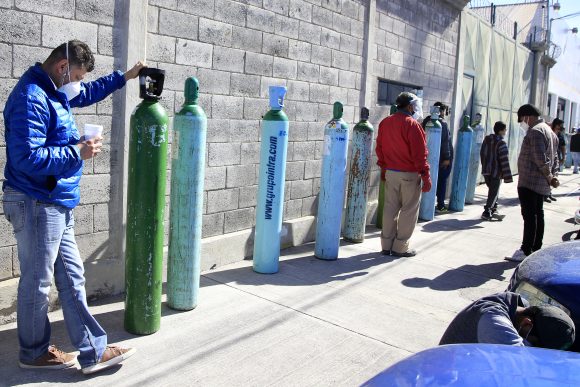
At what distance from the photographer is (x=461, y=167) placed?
10148 mm

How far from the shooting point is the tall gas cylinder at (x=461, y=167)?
1012 cm

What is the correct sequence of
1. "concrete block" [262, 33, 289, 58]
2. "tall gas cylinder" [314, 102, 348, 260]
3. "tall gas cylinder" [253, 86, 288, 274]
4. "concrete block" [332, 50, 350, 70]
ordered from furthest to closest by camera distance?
"concrete block" [332, 50, 350, 70] → "tall gas cylinder" [314, 102, 348, 260] → "concrete block" [262, 33, 289, 58] → "tall gas cylinder" [253, 86, 288, 274]

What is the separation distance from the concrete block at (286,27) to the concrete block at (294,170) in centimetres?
154

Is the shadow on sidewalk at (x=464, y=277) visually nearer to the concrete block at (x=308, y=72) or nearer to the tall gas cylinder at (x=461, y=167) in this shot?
the concrete block at (x=308, y=72)

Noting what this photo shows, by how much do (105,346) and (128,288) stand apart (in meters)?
0.57

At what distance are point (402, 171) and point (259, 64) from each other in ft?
7.03

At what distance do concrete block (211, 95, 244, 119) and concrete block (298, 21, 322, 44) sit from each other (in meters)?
1.43

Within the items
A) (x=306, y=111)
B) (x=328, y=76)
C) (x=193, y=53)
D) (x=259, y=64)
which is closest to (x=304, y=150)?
(x=306, y=111)

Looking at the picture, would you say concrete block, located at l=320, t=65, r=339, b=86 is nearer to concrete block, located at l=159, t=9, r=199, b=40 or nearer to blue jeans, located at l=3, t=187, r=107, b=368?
concrete block, located at l=159, t=9, r=199, b=40

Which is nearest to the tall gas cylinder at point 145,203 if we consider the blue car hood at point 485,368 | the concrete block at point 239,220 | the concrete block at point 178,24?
the concrete block at point 178,24

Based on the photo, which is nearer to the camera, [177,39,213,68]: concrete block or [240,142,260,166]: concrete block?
[177,39,213,68]: concrete block

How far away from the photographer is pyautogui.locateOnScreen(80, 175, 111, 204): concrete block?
4.44 m

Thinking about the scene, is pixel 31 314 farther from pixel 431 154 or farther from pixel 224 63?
pixel 431 154

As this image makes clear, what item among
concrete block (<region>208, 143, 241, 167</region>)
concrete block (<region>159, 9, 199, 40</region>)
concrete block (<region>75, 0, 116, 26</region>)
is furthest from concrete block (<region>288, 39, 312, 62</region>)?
concrete block (<region>75, 0, 116, 26</region>)
